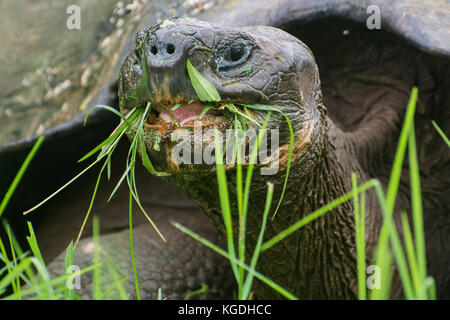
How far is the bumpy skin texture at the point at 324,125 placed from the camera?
165 centimetres

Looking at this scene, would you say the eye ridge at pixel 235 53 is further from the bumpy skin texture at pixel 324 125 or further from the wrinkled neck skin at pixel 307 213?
the wrinkled neck skin at pixel 307 213

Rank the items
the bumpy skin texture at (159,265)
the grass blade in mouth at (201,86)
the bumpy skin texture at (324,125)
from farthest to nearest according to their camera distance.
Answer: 1. the bumpy skin texture at (159,265)
2. the bumpy skin texture at (324,125)
3. the grass blade in mouth at (201,86)

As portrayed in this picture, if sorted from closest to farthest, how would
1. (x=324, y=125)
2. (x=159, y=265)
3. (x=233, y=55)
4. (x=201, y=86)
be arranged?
1. (x=201, y=86)
2. (x=233, y=55)
3. (x=324, y=125)
4. (x=159, y=265)

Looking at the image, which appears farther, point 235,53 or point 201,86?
point 235,53

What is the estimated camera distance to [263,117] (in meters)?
1.69

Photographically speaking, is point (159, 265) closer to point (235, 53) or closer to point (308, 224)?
point (308, 224)

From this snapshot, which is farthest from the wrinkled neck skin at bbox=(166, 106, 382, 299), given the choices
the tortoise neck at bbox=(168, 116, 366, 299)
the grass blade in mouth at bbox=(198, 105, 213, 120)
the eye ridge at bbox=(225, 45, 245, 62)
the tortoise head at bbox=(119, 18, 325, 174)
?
the eye ridge at bbox=(225, 45, 245, 62)

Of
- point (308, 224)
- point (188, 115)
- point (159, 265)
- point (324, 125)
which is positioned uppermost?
point (188, 115)

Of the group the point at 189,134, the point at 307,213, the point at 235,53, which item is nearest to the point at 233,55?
the point at 235,53

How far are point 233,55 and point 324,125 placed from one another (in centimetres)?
46

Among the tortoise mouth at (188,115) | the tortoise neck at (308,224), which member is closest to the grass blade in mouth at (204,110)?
the tortoise mouth at (188,115)

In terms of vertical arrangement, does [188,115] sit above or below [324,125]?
above
